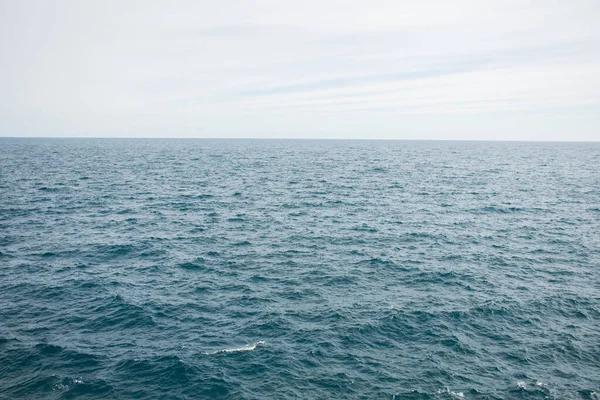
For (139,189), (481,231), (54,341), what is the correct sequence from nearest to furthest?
(54,341), (481,231), (139,189)

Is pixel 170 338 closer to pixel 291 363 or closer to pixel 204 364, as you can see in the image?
pixel 204 364

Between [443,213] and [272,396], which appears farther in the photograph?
[443,213]

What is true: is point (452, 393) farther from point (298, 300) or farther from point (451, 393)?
point (298, 300)

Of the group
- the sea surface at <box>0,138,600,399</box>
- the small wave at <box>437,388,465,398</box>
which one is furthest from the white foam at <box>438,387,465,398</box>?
the sea surface at <box>0,138,600,399</box>

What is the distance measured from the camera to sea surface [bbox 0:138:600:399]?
2812 centimetres

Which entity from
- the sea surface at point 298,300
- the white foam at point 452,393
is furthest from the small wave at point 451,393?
the sea surface at point 298,300

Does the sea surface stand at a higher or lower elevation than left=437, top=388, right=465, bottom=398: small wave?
higher

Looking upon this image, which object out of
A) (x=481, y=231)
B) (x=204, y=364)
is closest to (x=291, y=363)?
(x=204, y=364)

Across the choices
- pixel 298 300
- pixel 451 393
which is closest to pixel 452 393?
pixel 451 393

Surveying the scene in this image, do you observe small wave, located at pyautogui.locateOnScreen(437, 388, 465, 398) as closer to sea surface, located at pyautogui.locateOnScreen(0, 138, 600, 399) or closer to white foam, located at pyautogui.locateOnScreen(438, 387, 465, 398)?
white foam, located at pyautogui.locateOnScreen(438, 387, 465, 398)

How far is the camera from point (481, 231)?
207ft

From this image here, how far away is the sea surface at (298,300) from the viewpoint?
28.1m

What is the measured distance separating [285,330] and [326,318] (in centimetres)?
453

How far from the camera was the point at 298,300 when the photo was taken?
3981cm
